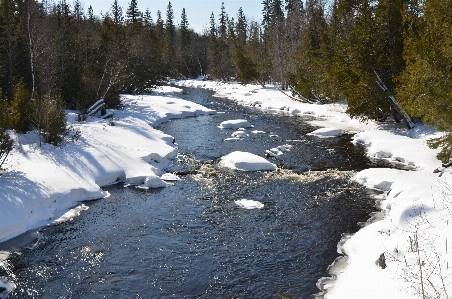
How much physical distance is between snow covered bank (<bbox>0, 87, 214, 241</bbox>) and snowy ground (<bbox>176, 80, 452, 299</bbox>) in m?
8.76

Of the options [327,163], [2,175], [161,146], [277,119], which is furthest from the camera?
[277,119]

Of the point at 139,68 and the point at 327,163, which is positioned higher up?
the point at 139,68

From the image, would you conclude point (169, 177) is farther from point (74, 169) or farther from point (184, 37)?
point (184, 37)

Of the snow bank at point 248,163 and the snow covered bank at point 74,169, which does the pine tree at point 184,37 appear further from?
the snow bank at point 248,163

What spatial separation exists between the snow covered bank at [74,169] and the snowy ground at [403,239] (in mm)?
8762

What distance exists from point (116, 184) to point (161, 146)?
18.0 feet

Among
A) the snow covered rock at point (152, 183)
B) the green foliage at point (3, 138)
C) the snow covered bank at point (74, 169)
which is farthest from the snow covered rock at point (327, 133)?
the green foliage at point (3, 138)

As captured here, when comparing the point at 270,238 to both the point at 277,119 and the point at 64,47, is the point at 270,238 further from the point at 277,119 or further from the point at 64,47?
the point at 64,47

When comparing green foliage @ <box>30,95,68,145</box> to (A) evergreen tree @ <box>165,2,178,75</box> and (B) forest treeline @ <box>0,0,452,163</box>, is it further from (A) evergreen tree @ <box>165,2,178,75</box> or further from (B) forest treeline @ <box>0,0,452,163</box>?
(A) evergreen tree @ <box>165,2,178,75</box>

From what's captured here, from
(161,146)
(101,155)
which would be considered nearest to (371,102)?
(161,146)

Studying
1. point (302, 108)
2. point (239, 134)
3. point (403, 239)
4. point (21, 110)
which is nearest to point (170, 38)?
point (302, 108)

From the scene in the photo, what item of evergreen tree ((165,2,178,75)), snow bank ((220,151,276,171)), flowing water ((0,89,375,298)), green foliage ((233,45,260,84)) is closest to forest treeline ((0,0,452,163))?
flowing water ((0,89,375,298))

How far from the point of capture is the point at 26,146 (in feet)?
57.6

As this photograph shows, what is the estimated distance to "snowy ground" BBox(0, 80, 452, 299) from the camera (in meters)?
7.88
